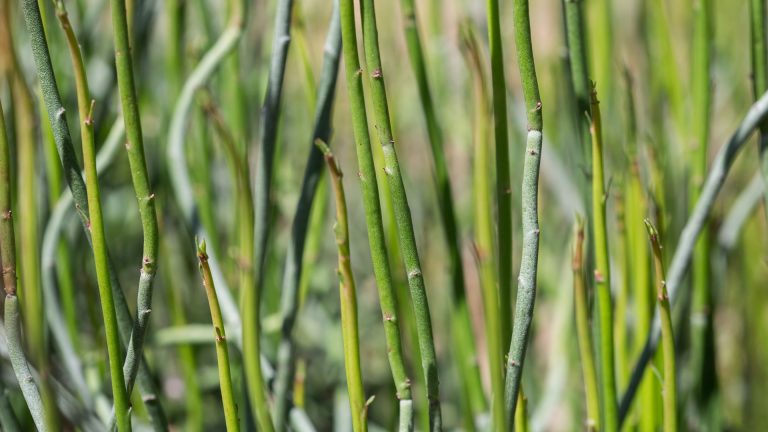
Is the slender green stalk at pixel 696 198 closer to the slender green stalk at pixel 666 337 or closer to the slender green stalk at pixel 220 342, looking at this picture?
the slender green stalk at pixel 666 337

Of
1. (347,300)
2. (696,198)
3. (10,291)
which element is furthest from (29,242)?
(696,198)

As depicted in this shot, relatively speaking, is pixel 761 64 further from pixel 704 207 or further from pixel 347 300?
pixel 347 300

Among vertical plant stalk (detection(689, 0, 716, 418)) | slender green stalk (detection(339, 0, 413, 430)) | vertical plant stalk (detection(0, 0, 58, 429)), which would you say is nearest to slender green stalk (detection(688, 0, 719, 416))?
vertical plant stalk (detection(689, 0, 716, 418))

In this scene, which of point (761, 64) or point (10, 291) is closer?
point (10, 291)

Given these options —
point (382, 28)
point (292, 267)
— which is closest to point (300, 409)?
point (292, 267)

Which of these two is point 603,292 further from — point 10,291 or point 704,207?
point 10,291

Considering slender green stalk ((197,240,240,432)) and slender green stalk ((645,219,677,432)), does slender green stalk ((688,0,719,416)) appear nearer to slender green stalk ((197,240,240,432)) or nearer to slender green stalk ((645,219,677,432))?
slender green stalk ((645,219,677,432))

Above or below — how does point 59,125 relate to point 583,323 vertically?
above

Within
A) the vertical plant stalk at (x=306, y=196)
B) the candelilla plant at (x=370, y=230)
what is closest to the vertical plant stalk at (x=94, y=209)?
the candelilla plant at (x=370, y=230)

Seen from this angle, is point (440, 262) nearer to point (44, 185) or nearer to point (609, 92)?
point (609, 92)
